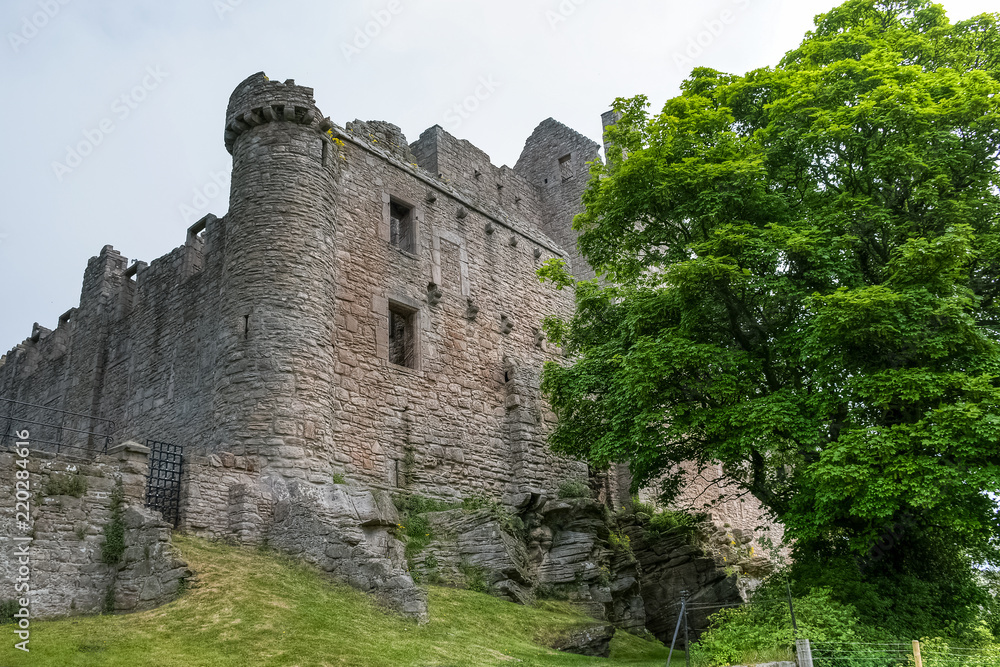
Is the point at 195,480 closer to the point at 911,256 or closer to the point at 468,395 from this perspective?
the point at 468,395

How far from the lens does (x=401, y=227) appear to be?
738 inches

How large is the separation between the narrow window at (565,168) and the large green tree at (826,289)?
12299 millimetres

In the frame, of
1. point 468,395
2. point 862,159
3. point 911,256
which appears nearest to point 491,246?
point 468,395

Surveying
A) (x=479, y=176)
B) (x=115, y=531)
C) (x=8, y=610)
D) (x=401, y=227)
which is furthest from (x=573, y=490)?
(x=479, y=176)

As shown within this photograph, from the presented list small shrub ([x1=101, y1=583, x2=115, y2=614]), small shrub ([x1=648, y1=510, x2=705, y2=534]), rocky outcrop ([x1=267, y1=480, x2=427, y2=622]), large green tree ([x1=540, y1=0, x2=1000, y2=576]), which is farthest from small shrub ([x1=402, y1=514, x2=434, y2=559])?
small shrub ([x1=648, y1=510, x2=705, y2=534])

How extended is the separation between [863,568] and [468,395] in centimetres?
869

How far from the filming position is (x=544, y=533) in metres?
16.4

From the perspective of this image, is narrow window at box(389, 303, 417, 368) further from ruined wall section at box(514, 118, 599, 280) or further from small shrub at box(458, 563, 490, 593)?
ruined wall section at box(514, 118, 599, 280)

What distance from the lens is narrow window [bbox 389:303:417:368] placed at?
17.1 metres

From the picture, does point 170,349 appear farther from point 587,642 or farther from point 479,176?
point 479,176

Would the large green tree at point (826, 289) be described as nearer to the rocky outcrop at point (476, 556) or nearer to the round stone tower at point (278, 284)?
the rocky outcrop at point (476, 556)

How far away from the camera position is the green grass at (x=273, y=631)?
8.34m

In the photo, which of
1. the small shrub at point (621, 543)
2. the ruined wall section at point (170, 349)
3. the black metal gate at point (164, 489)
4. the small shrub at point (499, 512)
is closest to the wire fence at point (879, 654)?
the small shrub at point (499, 512)

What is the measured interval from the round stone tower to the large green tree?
15.5ft
